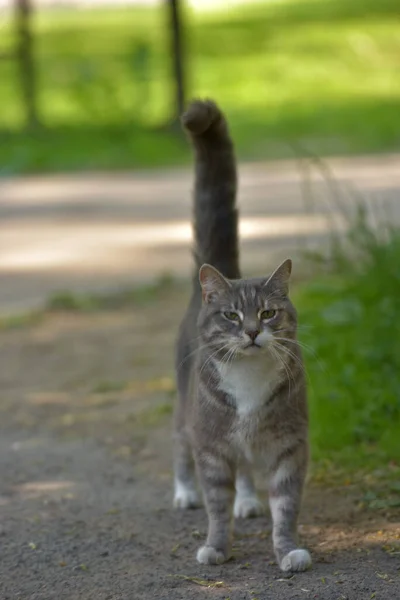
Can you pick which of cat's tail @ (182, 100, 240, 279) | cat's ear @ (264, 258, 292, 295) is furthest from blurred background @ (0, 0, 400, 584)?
cat's ear @ (264, 258, 292, 295)

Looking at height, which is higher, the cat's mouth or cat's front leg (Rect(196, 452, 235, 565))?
the cat's mouth

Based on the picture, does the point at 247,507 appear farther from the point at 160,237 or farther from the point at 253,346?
the point at 160,237

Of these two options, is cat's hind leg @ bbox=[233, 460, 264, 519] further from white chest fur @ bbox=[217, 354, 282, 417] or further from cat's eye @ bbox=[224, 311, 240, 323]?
cat's eye @ bbox=[224, 311, 240, 323]

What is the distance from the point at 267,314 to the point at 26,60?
13372mm

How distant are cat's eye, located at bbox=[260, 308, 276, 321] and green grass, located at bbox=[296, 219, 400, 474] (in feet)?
3.63

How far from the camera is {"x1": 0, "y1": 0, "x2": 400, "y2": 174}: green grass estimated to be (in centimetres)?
1507

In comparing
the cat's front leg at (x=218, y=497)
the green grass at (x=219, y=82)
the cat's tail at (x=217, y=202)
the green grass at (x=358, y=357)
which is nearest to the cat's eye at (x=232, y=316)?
the cat's front leg at (x=218, y=497)

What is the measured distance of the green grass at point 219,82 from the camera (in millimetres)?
15070

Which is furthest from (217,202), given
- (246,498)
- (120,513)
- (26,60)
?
(26,60)

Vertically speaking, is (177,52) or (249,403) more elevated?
(177,52)

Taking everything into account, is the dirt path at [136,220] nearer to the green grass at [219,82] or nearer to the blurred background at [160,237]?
the blurred background at [160,237]

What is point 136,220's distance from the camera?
1059 cm

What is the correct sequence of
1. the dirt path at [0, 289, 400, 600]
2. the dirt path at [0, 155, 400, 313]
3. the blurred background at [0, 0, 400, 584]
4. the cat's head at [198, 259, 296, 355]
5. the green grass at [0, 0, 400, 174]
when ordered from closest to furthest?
the dirt path at [0, 289, 400, 600] → the cat's head at [198, 259, 296, 355] → the blurred background at [0, 0, 400, 584] → the dirt path at [0, 155, 400, 313] → the green grass at [0, 0, 400, 174]

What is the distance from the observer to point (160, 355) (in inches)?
250
